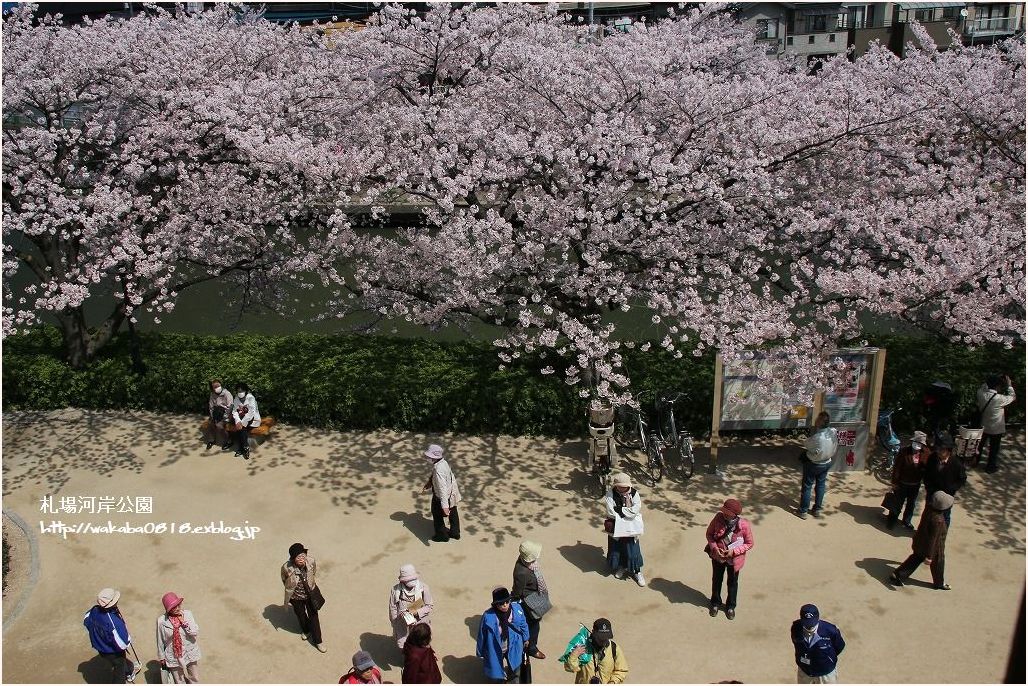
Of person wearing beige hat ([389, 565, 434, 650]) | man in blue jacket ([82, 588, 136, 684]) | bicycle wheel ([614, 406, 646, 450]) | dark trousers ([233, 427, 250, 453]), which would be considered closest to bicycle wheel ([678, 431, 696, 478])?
bicycle wheel ([614, 406, 646, 450])

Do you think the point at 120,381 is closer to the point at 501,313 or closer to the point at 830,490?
the point at 501,313

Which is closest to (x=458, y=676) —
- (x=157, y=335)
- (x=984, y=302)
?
(x=984, y=302)

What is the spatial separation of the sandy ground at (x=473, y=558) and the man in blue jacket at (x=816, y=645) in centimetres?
98

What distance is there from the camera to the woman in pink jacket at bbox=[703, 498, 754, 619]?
8086mm

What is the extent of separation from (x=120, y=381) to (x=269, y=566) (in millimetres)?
6432

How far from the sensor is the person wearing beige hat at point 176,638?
7.05m

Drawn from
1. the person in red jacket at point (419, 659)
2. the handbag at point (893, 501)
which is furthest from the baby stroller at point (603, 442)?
the person in red jacket at point (419, 659)

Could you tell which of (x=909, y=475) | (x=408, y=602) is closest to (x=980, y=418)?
(x=909, y=475)

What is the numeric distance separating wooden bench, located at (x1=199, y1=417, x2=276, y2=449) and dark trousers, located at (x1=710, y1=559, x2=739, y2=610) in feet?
24.7

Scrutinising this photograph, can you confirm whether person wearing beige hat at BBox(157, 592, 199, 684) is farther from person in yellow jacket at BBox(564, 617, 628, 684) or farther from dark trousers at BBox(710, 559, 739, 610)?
dark trousers at BBox(710, 559, 739, 610)

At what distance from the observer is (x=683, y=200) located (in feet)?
36.4

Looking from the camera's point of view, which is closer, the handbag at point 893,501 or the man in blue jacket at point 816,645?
the man in blue jacket at point 816,645

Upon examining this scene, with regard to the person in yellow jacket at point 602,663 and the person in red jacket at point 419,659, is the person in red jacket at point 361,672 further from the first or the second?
the person in yellow jacket at point 602,663

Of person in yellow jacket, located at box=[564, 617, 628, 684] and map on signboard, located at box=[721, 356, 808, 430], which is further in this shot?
map on signboard, located at box=[721, 356, 808, 430]
